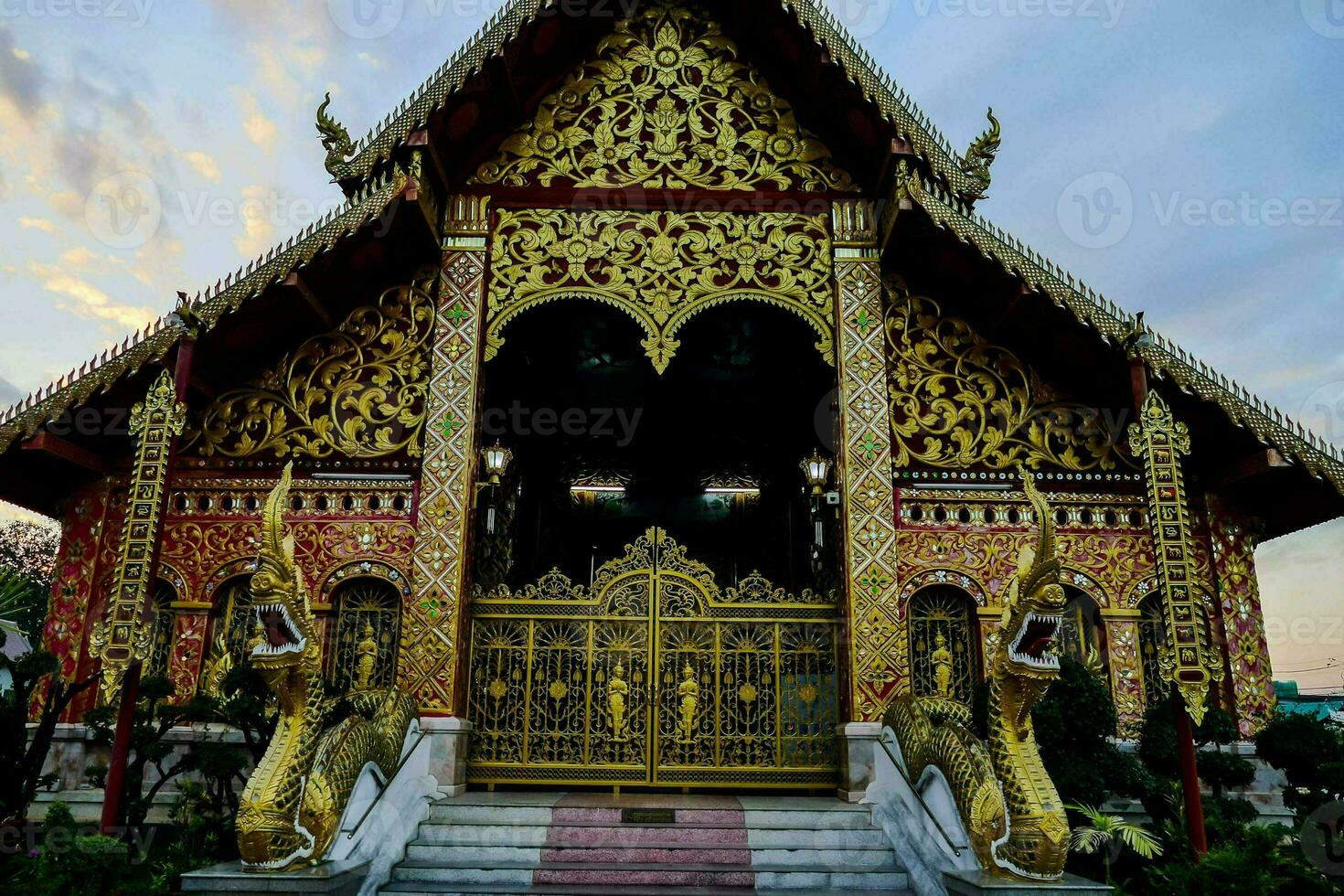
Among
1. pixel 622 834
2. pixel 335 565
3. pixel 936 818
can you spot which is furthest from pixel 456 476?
pixel 936 818

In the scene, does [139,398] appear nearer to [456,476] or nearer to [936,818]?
[456,476]

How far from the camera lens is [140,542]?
256 inches

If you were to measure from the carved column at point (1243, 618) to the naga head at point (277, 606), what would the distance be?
7371 millimetres

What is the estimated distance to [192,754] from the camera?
7035 millimetres

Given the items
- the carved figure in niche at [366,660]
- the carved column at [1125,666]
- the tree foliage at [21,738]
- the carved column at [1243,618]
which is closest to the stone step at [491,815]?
the carved figure in niche at [366,660]

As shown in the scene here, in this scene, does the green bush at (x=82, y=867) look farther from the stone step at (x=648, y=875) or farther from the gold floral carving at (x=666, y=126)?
the gold floral carving at (x=666, y=126)

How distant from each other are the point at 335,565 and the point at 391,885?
309 cm

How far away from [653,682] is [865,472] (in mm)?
2606

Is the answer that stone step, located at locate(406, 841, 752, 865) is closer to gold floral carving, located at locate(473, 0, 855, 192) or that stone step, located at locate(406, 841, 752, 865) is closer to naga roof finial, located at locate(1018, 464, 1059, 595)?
Answer: naga roof finial, located at locate(1018, 464, 1059, 595)

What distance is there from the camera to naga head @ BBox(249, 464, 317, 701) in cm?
549

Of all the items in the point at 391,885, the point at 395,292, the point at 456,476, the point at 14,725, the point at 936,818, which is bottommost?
the point at 391,885

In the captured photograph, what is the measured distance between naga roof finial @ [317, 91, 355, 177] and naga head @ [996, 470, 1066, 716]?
21.7 ft

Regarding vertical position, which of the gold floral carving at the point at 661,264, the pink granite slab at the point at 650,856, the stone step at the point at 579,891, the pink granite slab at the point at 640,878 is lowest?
the stone step at the point at 579,891

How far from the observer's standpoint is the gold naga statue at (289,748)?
5.34 meters
